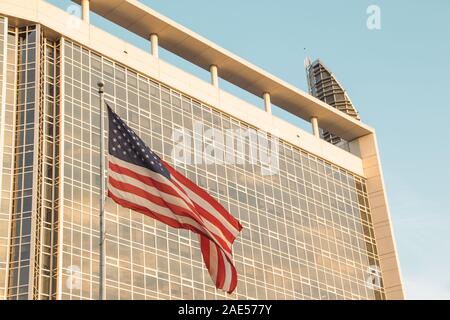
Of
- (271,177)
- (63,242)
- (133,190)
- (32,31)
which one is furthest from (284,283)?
(133,190)

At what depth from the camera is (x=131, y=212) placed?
63.3 metres

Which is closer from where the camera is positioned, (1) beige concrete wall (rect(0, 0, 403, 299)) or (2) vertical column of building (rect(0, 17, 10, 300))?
(2) vertical column of building (rect(0, 17, 10, 300))

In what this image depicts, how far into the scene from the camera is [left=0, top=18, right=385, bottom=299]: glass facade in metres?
57.7

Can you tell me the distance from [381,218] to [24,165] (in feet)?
141

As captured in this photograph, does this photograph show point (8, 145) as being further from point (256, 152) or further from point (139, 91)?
point (256, 152)

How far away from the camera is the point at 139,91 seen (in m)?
70.4

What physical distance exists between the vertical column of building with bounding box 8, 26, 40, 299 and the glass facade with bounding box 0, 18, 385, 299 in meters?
0.07

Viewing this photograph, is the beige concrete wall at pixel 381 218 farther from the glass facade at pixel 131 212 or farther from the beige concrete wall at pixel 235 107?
the glass facade at pixel 131 212

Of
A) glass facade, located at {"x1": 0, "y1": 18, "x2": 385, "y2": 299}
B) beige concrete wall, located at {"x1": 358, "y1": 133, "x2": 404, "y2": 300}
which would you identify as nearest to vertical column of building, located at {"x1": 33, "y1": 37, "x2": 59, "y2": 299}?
glass facade, located at {"x1": 0, "y1": 18, "x2": 385, "y2": 299}

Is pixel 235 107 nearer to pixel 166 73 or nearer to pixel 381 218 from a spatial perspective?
pixel 166 73

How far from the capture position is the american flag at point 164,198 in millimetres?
25891

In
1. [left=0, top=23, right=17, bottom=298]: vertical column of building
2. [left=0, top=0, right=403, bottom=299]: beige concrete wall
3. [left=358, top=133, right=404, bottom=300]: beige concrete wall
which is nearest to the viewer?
[left=0, top=23, right=17, bottom=298]: vertical column of building

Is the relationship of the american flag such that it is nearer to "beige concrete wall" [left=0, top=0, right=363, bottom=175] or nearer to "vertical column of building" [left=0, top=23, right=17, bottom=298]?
"vertical column of building" [left=0, top=23, right=17, bottom=298]

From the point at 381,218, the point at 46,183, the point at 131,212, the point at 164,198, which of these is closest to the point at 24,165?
the point at 46,183
